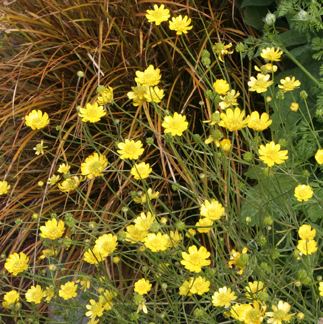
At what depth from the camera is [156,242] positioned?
1.44m

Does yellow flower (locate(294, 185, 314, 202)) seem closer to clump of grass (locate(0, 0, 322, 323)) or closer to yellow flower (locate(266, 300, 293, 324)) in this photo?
yellow flower (locate(266, 300, 293, 324))

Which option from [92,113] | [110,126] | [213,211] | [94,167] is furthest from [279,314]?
[110,126]

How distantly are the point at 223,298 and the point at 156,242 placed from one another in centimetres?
17

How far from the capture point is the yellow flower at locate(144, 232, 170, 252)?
4.69 ft

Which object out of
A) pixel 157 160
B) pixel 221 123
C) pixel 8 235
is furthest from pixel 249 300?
pixel 8 235

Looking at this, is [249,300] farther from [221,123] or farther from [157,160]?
[157,160]

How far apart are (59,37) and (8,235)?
0.68 m

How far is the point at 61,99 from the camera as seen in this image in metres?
2.42

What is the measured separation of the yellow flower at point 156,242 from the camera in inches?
56.3

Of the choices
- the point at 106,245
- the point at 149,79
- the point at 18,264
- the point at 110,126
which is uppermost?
the point at 149,79

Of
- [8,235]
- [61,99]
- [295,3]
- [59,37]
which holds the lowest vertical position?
[8,235]

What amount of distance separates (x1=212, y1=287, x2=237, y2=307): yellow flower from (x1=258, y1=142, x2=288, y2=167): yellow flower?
265 mm

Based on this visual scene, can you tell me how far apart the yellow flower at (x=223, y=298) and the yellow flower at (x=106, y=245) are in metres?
0.24

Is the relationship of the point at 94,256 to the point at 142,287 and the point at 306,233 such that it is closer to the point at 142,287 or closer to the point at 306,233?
the point at 142,287
